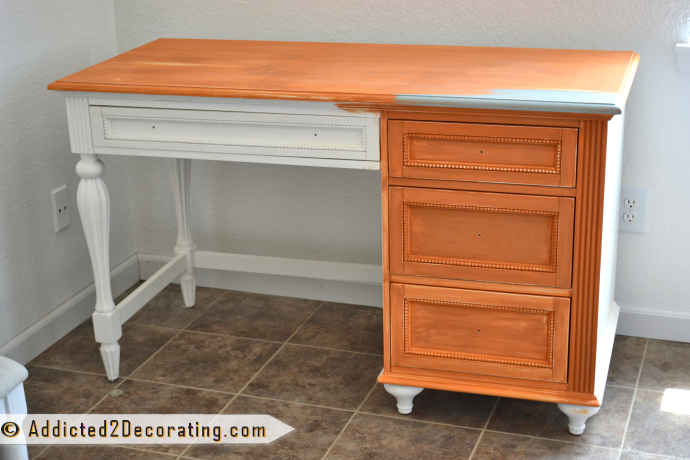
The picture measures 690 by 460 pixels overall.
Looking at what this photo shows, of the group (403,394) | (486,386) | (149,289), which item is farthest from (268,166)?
(486,386)

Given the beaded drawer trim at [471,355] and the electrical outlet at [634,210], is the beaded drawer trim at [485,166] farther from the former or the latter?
the electrical outlet at [634,210]

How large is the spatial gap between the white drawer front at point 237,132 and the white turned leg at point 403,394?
515mm

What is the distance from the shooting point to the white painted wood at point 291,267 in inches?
85.7

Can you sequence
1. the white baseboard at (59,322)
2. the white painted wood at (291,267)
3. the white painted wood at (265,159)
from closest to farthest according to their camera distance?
1. the white painted wood at (265,159)
2. the white baseboard at (59,322)
3. the white painted wood at (291,267)

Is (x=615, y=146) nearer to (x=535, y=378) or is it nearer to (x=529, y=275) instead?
(x=529, y=275)

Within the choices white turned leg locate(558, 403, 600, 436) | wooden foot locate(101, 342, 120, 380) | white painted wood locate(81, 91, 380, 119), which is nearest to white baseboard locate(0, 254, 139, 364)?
wooden foot locate(101, 342, 120, 380)

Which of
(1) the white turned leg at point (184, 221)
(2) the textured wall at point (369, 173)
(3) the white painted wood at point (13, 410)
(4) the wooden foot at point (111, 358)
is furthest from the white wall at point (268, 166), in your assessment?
(3) the white painted wood at point (13, 410)

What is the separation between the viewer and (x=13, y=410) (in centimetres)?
140

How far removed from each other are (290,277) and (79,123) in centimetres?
85

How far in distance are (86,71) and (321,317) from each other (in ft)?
3.01

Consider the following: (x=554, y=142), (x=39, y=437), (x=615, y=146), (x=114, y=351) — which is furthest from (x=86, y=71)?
(x=615, y=146)

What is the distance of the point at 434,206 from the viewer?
5.18 feet

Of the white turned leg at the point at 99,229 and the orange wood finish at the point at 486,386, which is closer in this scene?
the orange wood finish at the point at 486,386

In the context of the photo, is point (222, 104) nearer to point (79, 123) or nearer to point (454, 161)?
point (79, 123)
